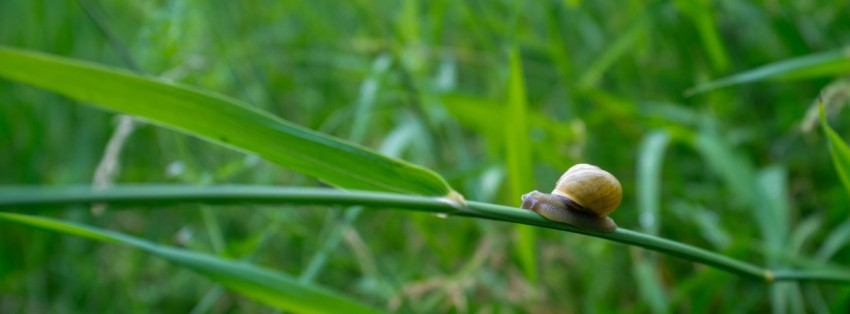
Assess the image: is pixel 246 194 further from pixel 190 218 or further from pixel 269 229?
pixel 190 218

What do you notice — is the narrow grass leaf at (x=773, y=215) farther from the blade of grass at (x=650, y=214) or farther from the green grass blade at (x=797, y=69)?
the green grass blade at (x=797, y=69)

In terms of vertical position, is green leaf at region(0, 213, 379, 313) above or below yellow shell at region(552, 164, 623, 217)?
below

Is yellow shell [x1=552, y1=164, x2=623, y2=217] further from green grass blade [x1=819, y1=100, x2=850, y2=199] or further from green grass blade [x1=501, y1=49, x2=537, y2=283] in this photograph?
green grass blade [x1=501, y1=49, x2=537, y2=283]

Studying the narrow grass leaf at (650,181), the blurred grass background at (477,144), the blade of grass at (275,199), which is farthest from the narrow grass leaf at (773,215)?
the blade of grass at (275,199)

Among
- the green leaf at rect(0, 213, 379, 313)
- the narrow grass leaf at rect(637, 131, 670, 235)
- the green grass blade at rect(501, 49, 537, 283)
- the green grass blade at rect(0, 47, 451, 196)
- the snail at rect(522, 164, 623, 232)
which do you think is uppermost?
the narrow grass leaf at rect(637, 131, 670, 235)

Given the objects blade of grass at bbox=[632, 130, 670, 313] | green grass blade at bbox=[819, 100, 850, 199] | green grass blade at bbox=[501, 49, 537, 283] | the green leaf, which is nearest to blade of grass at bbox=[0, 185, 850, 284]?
green grass blade at bbox=[819, 100, 850, 199]
